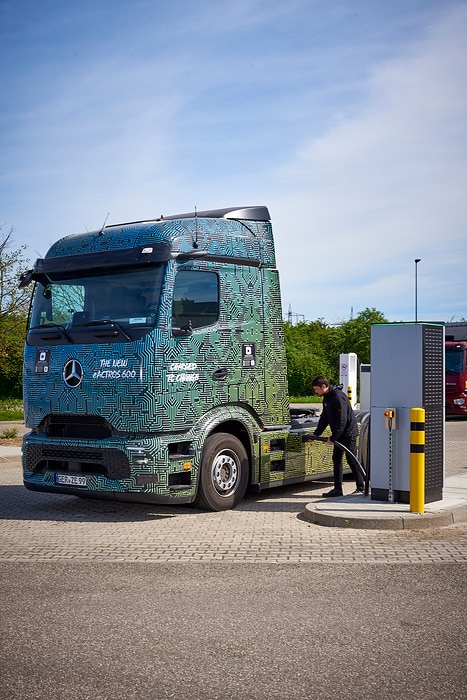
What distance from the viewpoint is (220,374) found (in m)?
10.1

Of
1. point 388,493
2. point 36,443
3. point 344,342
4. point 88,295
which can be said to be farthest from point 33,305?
point 344,342

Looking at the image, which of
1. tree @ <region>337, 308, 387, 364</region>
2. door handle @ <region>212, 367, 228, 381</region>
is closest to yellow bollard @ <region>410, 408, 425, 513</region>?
door handle @ <region>212, 367, 228, 381</region>

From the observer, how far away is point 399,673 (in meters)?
4.73

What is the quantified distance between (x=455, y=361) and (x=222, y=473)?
65.9 ft

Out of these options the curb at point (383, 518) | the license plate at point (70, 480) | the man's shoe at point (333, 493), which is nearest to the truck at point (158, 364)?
the license plate at point (70, 480)

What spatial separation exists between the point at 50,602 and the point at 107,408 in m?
3.51

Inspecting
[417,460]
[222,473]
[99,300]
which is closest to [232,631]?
[417,460]

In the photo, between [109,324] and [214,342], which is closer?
[109,324]

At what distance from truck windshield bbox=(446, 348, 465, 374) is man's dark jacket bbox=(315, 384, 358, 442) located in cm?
1818

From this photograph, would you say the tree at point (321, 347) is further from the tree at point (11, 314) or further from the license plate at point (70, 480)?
the license plate at point (70, 480)

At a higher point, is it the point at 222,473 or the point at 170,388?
the point at 170,388

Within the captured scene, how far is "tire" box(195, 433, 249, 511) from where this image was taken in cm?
998

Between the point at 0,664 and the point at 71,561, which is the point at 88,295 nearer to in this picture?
the point at 71,561

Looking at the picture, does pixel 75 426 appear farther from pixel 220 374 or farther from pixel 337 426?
pixel 337 426
